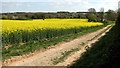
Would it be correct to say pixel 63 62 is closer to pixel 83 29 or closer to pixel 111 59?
pixel 111 59

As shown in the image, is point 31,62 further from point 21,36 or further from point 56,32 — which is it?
point 56,32

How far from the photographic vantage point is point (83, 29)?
27.8 meters

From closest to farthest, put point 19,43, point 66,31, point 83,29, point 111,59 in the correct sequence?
point 111,59
point 19,43
point 66,31
point 83,29

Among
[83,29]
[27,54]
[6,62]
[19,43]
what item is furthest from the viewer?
[83,29]

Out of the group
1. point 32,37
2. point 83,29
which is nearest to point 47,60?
point 32,37

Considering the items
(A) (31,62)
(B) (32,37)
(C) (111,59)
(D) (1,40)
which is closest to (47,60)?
(A) (31,62)

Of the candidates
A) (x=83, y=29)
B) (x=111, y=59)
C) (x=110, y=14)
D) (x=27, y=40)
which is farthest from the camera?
(x=110, y=14)

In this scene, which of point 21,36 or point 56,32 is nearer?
point 21,36

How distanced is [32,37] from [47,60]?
651cm

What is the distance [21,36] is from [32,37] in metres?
1.50

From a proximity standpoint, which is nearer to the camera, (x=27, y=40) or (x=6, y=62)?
(x=6, y=62)

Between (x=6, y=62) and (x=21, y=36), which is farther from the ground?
(x=21, y=36)

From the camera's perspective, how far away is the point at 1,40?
11656 mm

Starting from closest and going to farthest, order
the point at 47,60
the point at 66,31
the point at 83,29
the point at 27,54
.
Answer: the point at 47,60 → the point at 27,54 → the point at 66,31 → the point at 83,29
